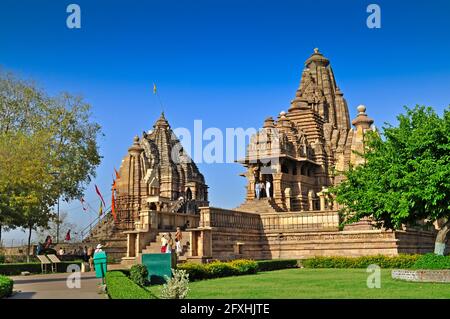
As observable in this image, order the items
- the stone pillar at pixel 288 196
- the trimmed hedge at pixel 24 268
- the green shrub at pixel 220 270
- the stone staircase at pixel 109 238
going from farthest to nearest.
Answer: the stone staircase at pixel 109 238 < the stone pillar at pixel 288 196 < the trimmed hedge at pixel 24 268 < the green shrub at pixel 220 270

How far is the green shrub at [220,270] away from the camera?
21.1 metres

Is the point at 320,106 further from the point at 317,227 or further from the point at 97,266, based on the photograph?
the point at 97,266

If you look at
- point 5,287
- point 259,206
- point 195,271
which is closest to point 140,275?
point 195,271

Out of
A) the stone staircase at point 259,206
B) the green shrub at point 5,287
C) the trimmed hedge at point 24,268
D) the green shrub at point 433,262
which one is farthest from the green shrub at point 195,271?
the stone staircase at point 259,206

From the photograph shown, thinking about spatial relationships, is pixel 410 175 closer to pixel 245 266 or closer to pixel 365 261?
pixel 245 266

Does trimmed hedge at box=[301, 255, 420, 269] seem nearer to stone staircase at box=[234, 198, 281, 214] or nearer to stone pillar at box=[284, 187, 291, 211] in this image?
stone staircase at box=[234, 198, 281, 214]

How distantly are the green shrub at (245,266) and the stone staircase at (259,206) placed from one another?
14.0 metres

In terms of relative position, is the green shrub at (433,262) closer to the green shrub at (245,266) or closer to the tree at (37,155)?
the green shrub at (245,266)

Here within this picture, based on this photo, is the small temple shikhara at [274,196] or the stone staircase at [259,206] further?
the stone staircase at [259,206]

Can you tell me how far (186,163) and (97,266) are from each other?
44841 mm

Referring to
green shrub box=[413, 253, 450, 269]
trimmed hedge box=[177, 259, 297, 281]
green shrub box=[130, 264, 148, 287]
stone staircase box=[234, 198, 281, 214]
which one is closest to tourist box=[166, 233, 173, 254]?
trimmed hedge box=[177, 259, 297, 281]

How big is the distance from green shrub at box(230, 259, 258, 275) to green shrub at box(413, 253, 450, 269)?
8058 mm

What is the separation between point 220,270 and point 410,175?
28.8 ft

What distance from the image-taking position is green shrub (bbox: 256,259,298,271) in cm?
2617
